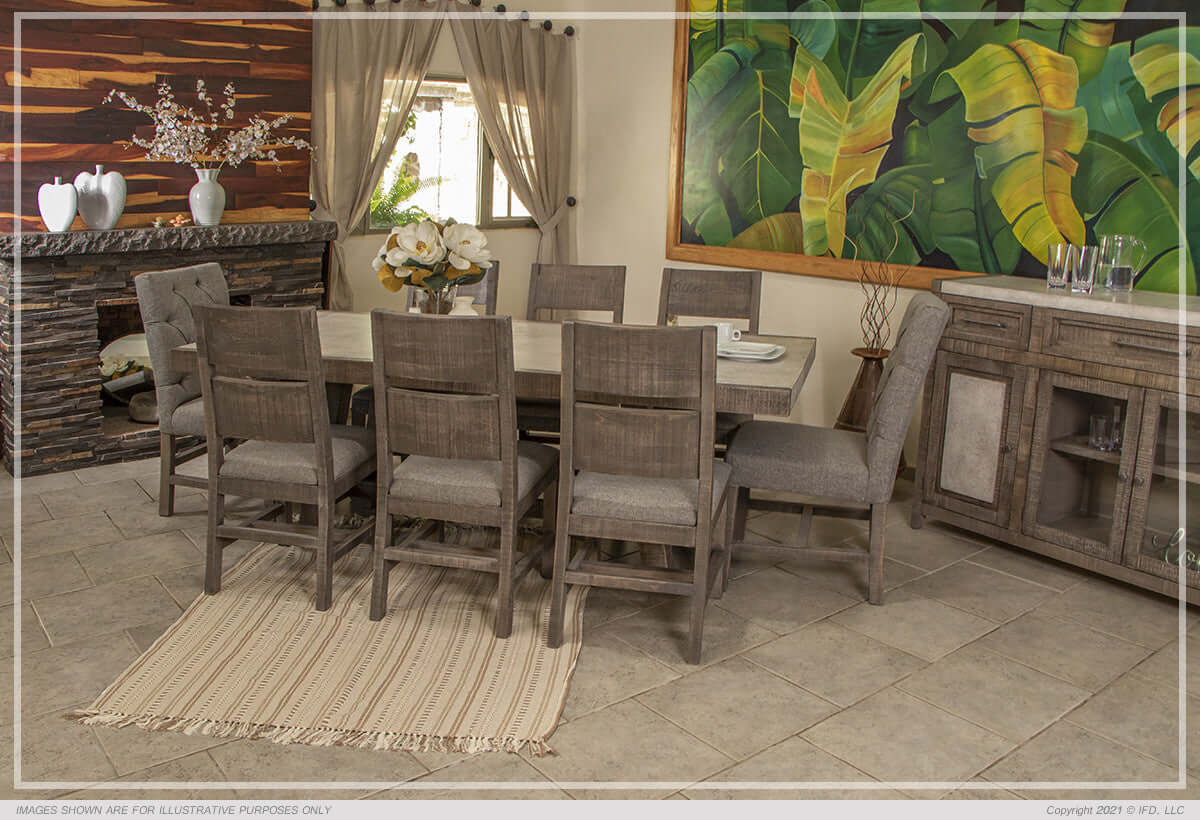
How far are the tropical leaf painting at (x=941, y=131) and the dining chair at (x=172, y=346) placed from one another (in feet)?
8.67

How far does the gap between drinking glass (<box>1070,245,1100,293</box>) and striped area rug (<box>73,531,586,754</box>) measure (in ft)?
6.40

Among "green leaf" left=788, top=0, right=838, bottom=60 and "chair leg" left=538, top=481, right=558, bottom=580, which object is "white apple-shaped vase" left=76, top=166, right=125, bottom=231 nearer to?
"chair leg" left=538, top=481, right=558, bottom=580

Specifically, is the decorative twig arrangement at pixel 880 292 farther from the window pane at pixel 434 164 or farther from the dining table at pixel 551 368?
the window pane at pixel 434 164

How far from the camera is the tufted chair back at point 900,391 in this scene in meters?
3.08

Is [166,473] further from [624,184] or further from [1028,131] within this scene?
[1028,131]

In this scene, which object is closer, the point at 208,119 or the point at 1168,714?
the point at 1168,714

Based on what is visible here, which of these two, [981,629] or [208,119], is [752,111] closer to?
[208,119]

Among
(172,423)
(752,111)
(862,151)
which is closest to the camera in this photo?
(172,423)

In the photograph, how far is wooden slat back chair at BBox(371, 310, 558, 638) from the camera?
9.14 feet

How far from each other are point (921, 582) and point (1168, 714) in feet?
3.01

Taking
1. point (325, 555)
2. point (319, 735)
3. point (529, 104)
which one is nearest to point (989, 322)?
point (325, 555)

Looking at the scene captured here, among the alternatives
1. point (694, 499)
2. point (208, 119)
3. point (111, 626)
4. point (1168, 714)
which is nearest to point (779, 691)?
point (694, 499)

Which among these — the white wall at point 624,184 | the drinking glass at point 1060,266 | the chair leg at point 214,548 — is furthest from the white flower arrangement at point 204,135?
the drinking glass at point 1060,266

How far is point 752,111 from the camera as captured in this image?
202 inches
